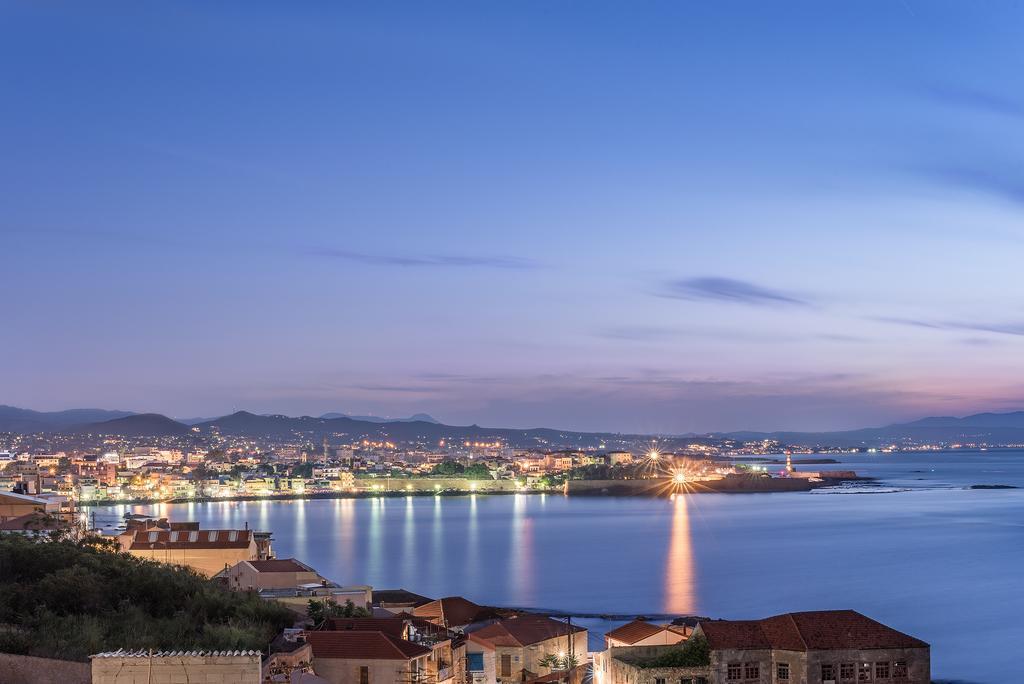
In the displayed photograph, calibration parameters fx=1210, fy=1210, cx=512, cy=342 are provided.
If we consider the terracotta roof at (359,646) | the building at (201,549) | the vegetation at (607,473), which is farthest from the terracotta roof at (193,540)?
the vegetation at (607,473)

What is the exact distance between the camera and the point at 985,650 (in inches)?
894

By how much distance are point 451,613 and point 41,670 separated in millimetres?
10295

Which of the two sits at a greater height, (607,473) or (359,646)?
(359,646)

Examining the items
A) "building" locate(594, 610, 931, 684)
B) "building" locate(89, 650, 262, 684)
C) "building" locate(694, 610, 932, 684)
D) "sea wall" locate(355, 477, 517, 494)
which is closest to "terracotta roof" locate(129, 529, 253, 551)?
"building" locate(594, 610, 931, 684)

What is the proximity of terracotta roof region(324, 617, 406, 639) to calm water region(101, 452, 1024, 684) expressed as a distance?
11.6 meters

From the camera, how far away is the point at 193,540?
2417 cm

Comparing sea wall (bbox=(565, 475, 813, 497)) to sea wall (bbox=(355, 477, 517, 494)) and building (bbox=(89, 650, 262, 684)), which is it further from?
building (bbox=(89, 650, 262, 684))

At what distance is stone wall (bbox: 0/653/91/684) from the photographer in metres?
8.96

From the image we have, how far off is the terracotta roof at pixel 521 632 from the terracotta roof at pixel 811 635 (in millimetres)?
4219

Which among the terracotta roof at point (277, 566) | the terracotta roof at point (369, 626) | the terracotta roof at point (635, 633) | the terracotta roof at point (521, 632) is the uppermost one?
the terracotta roof at point (369, 626)

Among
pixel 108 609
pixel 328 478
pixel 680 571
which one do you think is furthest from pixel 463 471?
pixel 108 609

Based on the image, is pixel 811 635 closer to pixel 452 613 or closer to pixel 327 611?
pixel 327 611

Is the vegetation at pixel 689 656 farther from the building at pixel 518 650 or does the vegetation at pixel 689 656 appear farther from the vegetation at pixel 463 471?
the vegetation at pixel 463 471

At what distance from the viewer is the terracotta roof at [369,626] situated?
1215 cm
